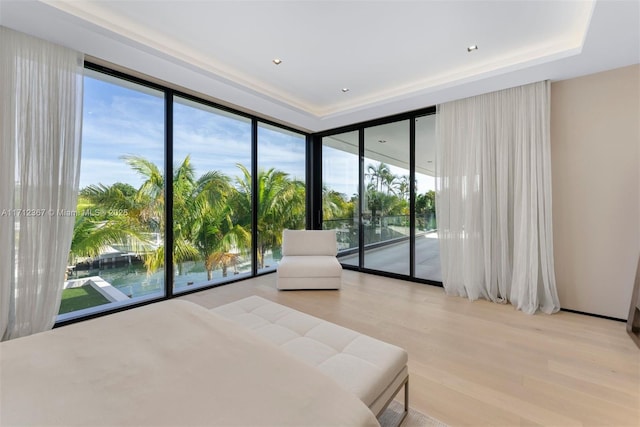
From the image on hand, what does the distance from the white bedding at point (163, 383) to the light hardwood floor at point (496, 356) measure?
3.36ft

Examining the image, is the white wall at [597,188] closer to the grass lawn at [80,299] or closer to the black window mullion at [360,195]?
the black window mullion at [360,195]

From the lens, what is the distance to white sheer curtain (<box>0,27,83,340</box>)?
221 centimetres

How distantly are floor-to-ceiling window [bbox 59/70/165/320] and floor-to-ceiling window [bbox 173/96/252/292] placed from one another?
225 mm

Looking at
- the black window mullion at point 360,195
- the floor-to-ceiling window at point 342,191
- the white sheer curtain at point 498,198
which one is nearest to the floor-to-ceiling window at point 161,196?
the floor-to-ceiling window at point 342,191

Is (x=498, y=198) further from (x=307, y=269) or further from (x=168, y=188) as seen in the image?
(x=168, y=188)

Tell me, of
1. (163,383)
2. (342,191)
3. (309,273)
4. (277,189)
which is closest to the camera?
(163,383)

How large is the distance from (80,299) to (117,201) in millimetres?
1055

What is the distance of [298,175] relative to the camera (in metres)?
5.31

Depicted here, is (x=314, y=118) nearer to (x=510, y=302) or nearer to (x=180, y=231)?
(x=180, y=231)

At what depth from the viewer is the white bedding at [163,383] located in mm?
896

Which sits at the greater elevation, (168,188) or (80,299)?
(168,188)

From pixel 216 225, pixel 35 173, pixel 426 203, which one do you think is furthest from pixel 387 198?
pixel 35 173

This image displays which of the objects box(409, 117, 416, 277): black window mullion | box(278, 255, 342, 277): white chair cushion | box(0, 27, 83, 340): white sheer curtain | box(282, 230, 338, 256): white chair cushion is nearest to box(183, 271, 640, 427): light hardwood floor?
box(278, 255, 342, 277): white chair cushion

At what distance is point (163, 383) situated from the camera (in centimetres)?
105
